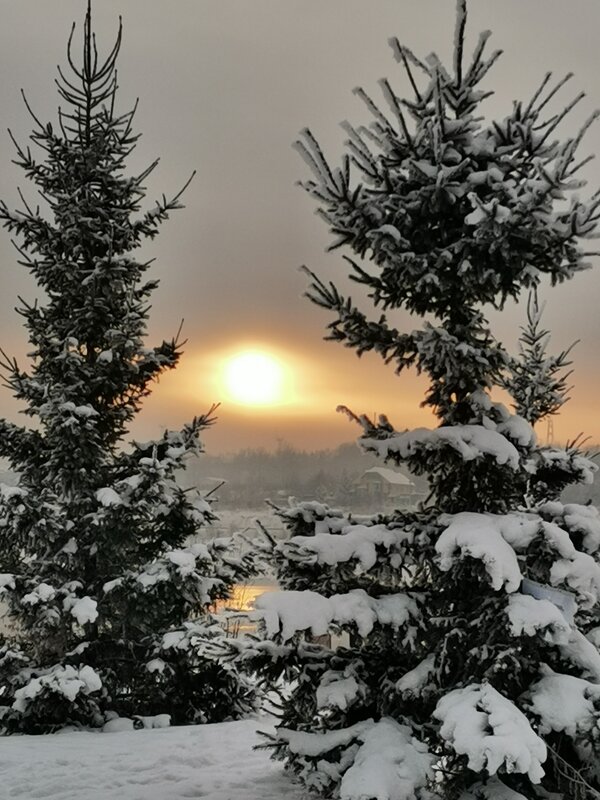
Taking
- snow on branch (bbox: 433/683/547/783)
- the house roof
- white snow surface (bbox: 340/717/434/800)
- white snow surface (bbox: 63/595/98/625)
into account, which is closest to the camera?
snow on branch (bbox: 433/683/547/783)

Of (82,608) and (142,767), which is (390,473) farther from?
(82,608)

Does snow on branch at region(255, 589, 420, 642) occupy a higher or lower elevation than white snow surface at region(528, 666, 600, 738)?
higher

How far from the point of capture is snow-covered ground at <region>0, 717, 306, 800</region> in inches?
237

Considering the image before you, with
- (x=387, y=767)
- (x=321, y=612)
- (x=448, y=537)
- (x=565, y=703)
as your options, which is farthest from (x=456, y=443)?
(x=387, y=767)

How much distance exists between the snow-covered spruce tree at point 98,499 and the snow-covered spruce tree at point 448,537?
174 inches

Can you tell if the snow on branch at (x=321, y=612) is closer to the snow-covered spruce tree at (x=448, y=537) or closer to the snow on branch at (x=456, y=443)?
the snow-covered spruce tree at (x=448, y=537)

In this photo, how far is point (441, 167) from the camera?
17.3ft

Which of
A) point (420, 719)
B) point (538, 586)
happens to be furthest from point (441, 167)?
point (420, 719)

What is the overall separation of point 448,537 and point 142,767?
4.60 metres

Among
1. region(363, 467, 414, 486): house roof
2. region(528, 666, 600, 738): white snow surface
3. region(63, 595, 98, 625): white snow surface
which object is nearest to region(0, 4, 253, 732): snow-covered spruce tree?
region(63, 595, 98, 625): white snow surface

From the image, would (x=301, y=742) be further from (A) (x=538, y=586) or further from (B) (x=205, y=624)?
(B) (x=205, y=624)

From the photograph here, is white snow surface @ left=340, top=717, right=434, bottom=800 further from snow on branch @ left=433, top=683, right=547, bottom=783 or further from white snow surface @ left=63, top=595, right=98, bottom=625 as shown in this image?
white snow surface @ left=63, top=595, right=98, bottom=625

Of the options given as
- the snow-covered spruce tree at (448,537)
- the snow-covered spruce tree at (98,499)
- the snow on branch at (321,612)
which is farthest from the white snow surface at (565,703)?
the snow-covered spruce tree at (98,499)

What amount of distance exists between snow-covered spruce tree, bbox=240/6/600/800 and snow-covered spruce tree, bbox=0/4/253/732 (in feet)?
14.5
